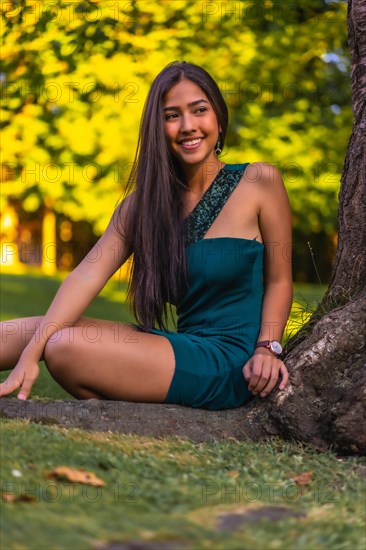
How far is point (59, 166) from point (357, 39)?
1039 centimetres

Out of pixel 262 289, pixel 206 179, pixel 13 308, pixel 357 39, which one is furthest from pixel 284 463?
pixel 13 308

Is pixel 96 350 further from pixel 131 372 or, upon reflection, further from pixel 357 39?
pixel 357 39

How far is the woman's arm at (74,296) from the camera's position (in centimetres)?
400

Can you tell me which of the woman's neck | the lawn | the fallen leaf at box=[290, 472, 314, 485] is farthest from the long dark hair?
the fallen leaf at box=[290, 472, 314, 485]

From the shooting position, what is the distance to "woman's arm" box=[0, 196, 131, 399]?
13.1 ft

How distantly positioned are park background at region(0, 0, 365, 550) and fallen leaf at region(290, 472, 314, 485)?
0.01m

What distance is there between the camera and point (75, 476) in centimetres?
281

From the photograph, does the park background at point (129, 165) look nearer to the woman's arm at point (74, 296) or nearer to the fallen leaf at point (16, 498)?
the fallen leaf at point (16, 498)

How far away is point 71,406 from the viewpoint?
12.8 feet

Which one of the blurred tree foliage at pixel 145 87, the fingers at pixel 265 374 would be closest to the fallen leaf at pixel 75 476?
the fingers at pixel 265 374

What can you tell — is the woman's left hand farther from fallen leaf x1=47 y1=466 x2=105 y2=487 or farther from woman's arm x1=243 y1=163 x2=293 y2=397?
fallen leaf x1=47 y1=466 x2=105 y2=487

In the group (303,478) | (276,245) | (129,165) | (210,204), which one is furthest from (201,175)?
(129,165)

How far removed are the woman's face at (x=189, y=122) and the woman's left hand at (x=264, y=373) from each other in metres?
1.04

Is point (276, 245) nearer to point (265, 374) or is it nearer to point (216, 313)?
point (216, 313)
